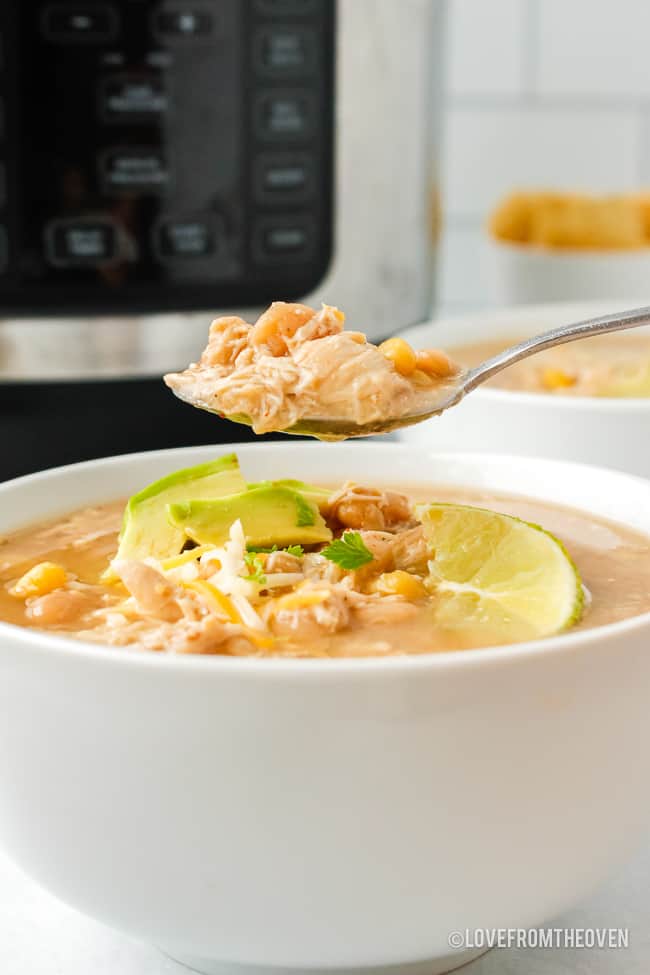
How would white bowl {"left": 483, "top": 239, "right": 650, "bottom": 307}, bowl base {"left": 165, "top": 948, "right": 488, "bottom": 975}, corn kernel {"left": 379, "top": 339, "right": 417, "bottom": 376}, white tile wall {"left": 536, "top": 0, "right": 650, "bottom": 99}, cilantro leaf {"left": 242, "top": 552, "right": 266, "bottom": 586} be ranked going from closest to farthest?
bowl base {"left": 165, "top": 948, "right": 488, "bottom": 975} < cilantro leaf {"left": 242, "top": 552, "right": 266, "bottom": 586} < corn kernel {"left": 379, "top": 339, "right": 417, "bottom": 376} < white bowl {"left": 483, "top": 239, "right": 650, "bottom": 307} < white tile wall {"left": 536, "top": 0, "right": 650, "bottom": 99}

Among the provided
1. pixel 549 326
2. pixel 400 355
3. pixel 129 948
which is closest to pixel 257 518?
pixel 400 355

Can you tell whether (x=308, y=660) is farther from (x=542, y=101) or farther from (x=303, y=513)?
(x=542, y=101)

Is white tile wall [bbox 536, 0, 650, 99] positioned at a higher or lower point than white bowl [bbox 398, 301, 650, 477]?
higher

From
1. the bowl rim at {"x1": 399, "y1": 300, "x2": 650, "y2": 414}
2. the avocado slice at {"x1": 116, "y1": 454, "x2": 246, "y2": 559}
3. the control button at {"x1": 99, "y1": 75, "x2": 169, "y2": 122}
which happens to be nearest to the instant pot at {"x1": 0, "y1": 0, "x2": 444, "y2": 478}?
the control button at {"x1": 99, "y1": 75, "x2": 169, "y2": 122}

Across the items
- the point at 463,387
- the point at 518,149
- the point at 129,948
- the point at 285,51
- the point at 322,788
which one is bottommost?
the point at 129,948

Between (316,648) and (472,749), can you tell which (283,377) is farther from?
(472,749)

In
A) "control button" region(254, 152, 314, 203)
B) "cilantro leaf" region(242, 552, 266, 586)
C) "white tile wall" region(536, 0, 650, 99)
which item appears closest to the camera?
"cilantro leaf" region(242, 552, 266, 586)

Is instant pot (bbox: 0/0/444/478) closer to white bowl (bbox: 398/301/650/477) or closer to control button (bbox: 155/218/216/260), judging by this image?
control button (bbox: 155/218/216/260)

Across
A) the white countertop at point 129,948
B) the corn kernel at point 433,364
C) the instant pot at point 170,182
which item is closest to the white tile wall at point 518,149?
the instant pot at point 170,182
